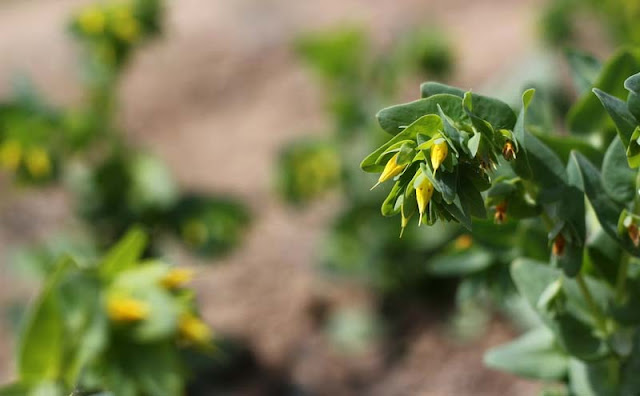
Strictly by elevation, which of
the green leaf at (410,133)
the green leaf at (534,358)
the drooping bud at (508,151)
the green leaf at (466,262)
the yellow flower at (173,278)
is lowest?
the green leaf at (534,358)

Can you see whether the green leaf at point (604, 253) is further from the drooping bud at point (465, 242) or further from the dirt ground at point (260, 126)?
the dirt ground at point (260, 126)

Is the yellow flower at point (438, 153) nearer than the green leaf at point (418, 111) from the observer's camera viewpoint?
Yes

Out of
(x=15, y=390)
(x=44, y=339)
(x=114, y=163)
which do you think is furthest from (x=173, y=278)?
(x=114, y=163)

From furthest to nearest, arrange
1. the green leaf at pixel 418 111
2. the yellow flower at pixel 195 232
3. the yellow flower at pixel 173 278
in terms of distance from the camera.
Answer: the yellow flower at pixel 195 232
the yellow flower at pixel 173 278
the green leaf at pixel 418 111

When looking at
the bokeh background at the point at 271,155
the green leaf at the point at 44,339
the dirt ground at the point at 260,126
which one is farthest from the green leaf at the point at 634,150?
the dirt ground at the point at 260,126

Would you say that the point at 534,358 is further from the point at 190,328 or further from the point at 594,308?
the point at 190,328

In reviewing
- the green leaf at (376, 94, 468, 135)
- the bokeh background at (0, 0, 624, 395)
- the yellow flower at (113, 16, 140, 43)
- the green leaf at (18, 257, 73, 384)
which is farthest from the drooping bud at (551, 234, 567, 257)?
the yellow flower at (113, 16, 140, 43)
